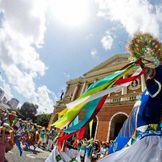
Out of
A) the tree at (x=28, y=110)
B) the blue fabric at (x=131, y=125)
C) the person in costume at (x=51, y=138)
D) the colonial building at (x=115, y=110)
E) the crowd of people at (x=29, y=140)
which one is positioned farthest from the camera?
the tree at (x=28, y=110)

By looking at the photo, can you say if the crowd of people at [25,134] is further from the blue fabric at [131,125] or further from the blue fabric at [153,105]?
the blue fabric at [153,105]

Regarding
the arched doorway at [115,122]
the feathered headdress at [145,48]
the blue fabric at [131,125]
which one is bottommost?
the blue fabric at [131,125]

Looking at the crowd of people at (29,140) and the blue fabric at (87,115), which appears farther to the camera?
the crowd of people at (29,140)

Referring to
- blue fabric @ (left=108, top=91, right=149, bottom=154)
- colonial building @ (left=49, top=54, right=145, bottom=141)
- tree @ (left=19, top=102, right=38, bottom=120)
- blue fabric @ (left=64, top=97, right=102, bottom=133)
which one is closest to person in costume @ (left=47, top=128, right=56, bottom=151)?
colonial building @ (left=49, top=54, right=145, bottom=141)

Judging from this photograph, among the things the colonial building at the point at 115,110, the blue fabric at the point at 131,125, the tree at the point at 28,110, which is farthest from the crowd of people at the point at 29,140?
the tree at the point at 28,110

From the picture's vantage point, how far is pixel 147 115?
9.79 feet

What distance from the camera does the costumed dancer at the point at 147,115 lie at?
2.53 meters

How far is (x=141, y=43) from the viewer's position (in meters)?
3.80

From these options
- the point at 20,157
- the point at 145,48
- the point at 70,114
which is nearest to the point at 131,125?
the point at 70,114

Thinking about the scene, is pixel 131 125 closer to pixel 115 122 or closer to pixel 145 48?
pixel 145 48

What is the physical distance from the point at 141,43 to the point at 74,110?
5.14 feet

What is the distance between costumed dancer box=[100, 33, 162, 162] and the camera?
2.53 metres

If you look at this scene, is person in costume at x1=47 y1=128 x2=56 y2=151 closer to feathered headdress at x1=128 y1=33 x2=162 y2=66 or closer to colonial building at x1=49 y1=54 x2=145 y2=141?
colonial building at x1=49 y1=54 x2=145 y2=141

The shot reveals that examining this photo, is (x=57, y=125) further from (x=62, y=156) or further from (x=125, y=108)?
(x=125, y=108)
